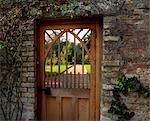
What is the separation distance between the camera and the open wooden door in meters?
4.50

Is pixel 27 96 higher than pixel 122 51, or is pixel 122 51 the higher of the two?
pixel 122 51

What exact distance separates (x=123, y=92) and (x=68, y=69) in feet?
3.33

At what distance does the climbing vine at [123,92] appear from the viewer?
4078mm

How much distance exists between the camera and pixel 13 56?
4.60 meters

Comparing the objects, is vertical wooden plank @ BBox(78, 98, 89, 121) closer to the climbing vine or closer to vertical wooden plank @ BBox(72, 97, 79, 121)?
vertical wooden plank @ BBox(72, 97, 79, 121)

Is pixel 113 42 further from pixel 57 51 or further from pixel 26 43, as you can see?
pixel 26 43

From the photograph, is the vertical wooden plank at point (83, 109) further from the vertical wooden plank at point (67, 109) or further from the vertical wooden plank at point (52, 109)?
the vertical wooden plank at point (52, 109)

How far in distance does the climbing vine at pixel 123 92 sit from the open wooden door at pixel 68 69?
38 centimetres

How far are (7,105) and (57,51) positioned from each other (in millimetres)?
1245

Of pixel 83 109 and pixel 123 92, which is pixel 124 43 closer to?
pixel 123 92

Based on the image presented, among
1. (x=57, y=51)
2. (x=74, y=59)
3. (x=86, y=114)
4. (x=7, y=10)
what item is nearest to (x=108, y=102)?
(x=86, y=114)

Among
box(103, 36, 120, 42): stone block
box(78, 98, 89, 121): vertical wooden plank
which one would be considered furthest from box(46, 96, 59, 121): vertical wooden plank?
box(103, 36, 120, 42): stone block

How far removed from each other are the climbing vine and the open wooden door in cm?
38

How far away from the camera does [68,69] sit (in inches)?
183
